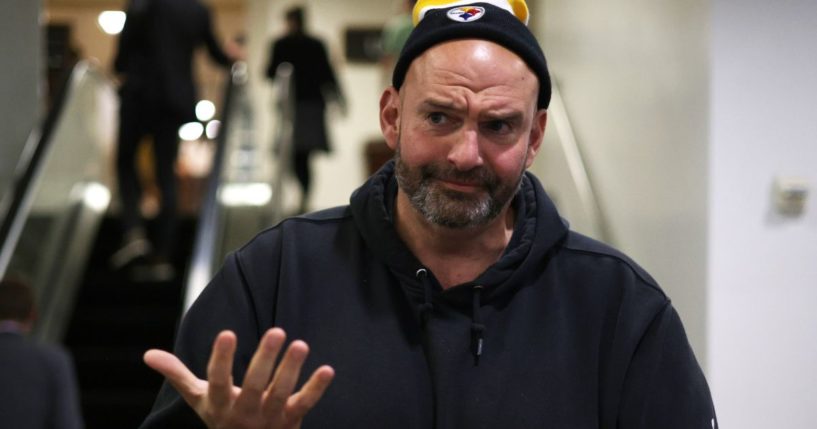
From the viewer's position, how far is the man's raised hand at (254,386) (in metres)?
1.73

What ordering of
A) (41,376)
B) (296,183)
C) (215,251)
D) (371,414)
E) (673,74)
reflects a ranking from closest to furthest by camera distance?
(371,414)
(41,376)
(673,74)
(215,251)
(296,183)

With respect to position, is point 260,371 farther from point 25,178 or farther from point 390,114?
point 25,178

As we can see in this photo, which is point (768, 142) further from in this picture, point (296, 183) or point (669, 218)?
point (296, 183)

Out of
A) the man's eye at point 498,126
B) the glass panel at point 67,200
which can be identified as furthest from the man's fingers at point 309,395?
the glass panel at point 67,200

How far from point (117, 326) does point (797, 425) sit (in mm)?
3411

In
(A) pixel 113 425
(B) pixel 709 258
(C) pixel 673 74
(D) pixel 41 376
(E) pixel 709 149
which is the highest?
(C) pixel 673 74

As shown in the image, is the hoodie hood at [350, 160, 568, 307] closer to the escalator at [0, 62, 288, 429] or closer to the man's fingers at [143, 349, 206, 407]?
the man's fingers at [143, 349, 206, 407]

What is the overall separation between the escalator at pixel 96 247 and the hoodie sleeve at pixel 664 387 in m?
3.95

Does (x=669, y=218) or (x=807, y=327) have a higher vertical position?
(x=669, y=218)

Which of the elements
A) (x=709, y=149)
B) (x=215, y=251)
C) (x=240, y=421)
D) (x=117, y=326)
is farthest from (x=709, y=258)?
(x=240, y=421)

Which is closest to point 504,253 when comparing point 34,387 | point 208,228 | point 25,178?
point 34,387

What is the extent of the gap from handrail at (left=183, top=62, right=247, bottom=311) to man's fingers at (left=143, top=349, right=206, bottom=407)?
3792 millimetres

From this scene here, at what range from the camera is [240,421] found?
1.80m

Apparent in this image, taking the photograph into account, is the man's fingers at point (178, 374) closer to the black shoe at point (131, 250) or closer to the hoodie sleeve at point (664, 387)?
the hoodie sleeve at point (664, 387)
